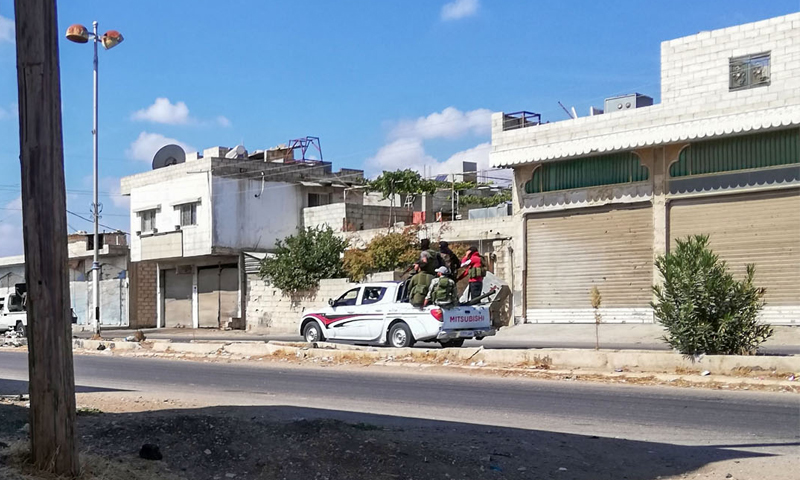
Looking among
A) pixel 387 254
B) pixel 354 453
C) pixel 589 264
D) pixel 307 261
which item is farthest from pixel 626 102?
pixel 354 453

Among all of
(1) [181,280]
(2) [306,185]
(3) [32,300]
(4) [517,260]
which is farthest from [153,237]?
(3) [32,300]

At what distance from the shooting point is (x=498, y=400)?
1197 cm

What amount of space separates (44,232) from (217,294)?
40.7m

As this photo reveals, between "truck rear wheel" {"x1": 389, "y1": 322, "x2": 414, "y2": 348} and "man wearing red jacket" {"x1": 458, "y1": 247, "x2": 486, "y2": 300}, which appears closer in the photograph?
"truck rear wheel" {"x1": 389, "y1": 322, "x2": 414, "y2": 348}

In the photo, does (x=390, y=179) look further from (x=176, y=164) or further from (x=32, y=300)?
(x=32, y=300)

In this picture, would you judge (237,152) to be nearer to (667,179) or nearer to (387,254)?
A: (387,254)

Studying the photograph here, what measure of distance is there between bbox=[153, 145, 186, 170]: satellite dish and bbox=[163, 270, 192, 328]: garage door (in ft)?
20.1

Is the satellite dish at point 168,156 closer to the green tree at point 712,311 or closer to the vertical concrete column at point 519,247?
the vertical concrete column at point 519,247

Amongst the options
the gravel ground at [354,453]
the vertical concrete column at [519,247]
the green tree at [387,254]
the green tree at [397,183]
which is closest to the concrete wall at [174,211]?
the green tree at [397,183]

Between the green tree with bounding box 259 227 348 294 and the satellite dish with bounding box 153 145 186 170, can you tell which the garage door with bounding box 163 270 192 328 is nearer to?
the satellite dish with bounding box 153 145 186 170

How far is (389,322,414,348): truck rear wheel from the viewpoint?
19656 millimetres

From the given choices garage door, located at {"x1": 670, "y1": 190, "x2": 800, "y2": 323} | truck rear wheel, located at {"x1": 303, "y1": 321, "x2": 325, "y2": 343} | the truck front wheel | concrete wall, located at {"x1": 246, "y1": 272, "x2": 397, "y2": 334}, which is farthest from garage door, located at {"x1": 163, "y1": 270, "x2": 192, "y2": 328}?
garage door, located at {"x1": 670, "y1": 190, "x2": 800, "y2": 323}

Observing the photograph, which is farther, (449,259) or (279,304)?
(279,304)

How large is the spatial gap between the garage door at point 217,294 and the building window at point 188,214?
9.62 ft
